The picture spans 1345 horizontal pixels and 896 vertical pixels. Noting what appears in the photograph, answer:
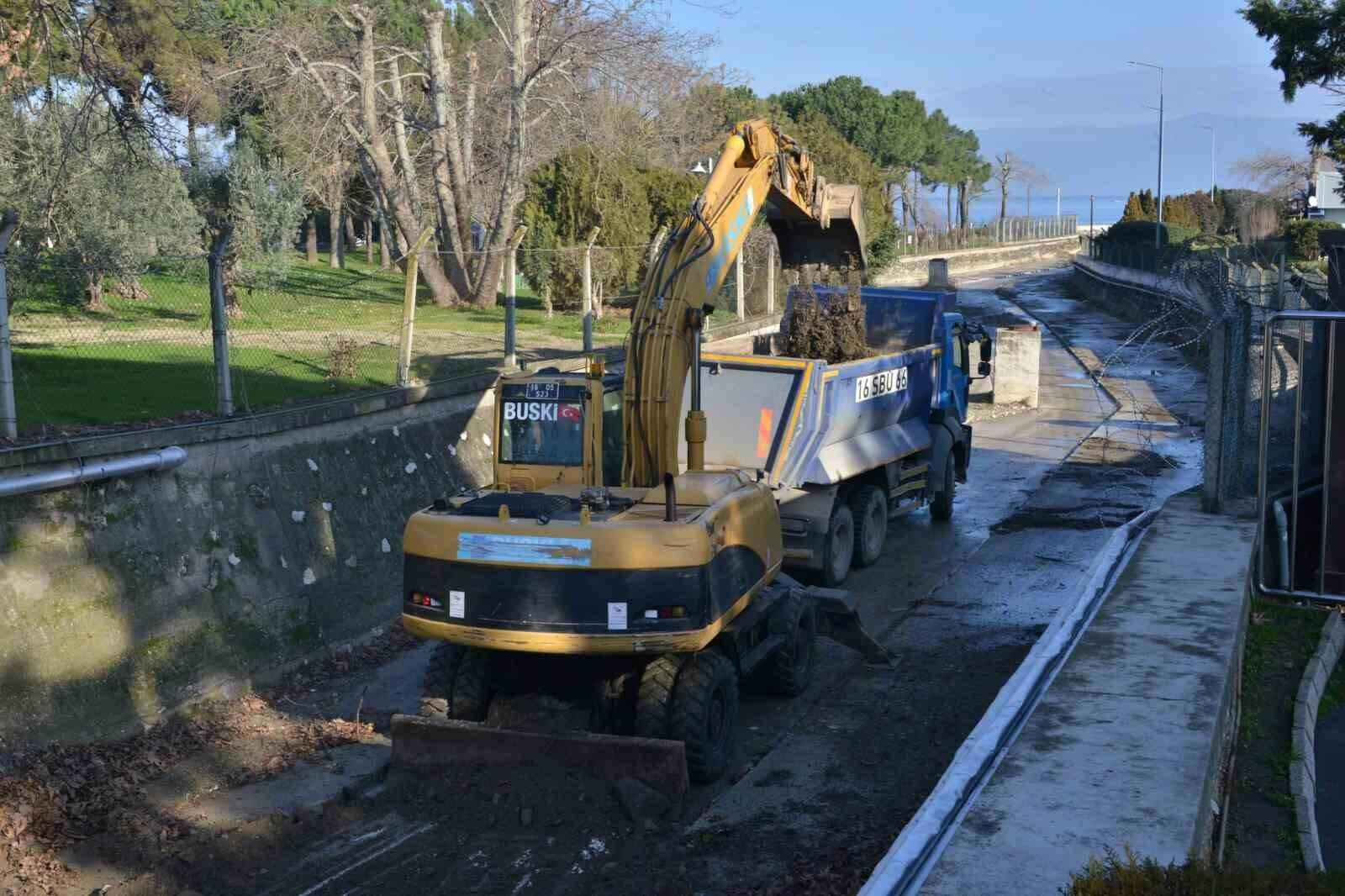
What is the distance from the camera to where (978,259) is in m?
72.5

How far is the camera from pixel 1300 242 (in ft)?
131

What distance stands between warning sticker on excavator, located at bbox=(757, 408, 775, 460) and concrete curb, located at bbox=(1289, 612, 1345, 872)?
190 inches

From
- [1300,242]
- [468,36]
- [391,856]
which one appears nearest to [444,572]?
[391,856]

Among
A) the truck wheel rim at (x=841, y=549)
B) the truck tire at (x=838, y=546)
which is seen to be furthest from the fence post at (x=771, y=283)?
the truck wheel rim at (x=841, y=549)

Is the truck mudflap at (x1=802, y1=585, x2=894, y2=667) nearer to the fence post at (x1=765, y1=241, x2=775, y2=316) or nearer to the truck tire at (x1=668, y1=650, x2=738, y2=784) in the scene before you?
the truck tire at (x1=668, y1=650, x2=738, y2=784)

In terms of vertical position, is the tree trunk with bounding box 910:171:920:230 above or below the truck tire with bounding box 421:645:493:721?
above

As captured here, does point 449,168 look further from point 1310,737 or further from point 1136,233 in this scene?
point 1136,233

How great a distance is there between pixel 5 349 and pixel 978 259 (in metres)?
68.0

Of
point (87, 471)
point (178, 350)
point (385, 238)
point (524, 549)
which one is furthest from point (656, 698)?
point (385, 238)

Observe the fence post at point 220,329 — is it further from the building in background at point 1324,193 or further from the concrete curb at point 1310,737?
the building in background at point 1324,193

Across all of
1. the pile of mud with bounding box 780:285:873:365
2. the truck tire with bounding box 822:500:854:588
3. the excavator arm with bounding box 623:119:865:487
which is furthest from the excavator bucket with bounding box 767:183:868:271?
the truck tire with bounding box 822:500:854:588

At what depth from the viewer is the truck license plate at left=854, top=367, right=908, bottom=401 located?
1312 cm

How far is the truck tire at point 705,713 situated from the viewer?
781 cm

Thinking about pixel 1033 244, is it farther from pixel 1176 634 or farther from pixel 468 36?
pixel 1176 634
